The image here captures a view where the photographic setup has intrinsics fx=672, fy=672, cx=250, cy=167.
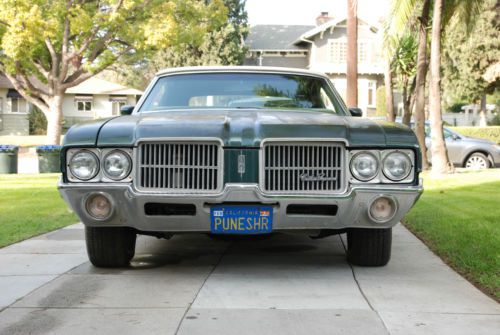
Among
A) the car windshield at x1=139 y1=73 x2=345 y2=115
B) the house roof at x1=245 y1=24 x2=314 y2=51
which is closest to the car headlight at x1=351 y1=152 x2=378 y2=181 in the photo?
the car windshield at x1=139 y1=73 x2=345 y2=115

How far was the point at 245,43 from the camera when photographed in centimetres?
4778

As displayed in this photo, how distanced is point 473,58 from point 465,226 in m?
30.7

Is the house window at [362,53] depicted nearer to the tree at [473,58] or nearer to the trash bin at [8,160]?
the tree at [473,58]

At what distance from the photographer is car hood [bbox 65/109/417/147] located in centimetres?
474

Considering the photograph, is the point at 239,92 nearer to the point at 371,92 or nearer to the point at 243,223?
the point at 243,223

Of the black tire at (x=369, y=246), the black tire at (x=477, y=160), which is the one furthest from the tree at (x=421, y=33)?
the black tire at (x=369, y=246)

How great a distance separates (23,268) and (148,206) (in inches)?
59.9

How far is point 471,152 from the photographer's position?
18.4 meters

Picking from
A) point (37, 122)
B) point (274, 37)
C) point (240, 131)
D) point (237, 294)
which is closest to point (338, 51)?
point (274, 37)

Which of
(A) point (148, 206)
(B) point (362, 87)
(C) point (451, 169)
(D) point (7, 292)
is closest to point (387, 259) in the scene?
(A) point (148, 206)

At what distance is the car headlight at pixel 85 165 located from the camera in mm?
4828

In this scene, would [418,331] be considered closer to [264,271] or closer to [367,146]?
[367,146]

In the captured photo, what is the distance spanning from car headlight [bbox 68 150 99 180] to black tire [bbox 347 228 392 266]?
2024mm

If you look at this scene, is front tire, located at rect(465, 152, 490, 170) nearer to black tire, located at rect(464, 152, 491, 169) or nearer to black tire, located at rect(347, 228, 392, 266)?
black tire, located at rect(464, 152, 491, 169)
